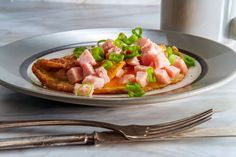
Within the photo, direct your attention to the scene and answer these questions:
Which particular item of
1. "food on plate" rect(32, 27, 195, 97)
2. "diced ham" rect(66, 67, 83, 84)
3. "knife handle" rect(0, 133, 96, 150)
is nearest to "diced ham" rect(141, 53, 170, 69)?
"food on plate" rect(32, 27, 195, 97)

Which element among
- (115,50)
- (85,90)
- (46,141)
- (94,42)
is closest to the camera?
(46,141)

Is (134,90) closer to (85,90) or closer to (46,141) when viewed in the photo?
(85,90)

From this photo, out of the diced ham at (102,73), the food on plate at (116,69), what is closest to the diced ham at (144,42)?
the food on plate at (116,69)

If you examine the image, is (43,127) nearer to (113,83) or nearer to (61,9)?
(113,83)

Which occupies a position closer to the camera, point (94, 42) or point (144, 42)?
point (144, 42)

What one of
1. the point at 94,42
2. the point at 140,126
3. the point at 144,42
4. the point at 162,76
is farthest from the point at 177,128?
the point at 94,42

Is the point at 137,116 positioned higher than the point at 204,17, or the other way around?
the point at 204,17

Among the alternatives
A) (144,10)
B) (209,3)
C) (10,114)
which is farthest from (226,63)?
(144,10)
